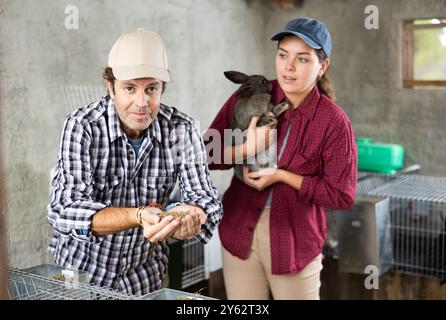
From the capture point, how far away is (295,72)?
1.23 meters

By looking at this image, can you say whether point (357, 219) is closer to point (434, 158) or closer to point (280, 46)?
point (434, 158)

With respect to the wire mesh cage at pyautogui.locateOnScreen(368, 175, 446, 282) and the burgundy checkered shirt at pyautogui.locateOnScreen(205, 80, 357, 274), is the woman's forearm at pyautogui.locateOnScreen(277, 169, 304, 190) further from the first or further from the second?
the wire mesh cage at pyautogui.locateOnScreen(368, 175, 446, 282)

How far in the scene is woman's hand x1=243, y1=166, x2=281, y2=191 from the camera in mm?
1281

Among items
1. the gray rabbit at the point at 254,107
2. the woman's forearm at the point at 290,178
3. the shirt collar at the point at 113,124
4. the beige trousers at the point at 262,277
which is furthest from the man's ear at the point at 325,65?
the shirt collar at the point at 113,124

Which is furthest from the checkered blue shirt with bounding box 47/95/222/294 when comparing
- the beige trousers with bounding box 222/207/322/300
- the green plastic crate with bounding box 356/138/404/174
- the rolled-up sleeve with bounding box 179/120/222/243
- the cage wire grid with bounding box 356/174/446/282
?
the cage wire grid with bounding box 356/174/446/282

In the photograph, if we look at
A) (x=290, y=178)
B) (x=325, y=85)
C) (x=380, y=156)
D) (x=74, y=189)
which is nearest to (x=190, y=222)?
(x=74, y=189)

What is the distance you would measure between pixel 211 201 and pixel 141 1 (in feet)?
1.27

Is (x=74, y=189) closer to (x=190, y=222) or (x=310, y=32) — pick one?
(x=190, y=222)

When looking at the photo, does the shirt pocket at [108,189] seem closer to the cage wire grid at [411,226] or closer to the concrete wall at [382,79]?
the concrete wall at [382,79]

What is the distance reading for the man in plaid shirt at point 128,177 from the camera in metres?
1.04

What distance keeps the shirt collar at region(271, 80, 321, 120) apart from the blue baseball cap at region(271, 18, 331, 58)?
8 centimetres

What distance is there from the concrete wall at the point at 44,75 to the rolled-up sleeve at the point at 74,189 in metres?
0.08

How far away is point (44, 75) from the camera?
1149 millimetres
